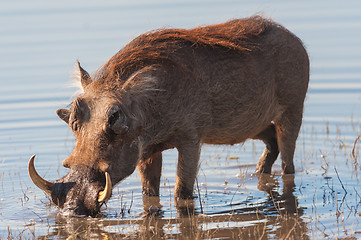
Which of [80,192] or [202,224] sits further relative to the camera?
[202,224]

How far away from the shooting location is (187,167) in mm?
6980

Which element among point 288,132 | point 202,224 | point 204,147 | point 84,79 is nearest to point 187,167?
point 202,224

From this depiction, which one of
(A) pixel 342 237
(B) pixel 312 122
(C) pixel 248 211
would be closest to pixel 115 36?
(B) pixel 312 122

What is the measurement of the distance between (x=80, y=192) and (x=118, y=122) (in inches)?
25.2

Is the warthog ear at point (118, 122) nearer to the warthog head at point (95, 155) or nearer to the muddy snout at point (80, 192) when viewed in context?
the warthog head at point (95, 155)

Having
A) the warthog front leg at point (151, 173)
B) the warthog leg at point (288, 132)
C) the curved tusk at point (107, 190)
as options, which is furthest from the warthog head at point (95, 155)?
the warthog leg at point (288, 132)

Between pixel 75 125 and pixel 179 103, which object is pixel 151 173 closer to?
pixel 179 103

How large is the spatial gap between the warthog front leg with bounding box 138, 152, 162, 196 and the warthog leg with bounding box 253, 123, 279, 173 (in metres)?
1.59

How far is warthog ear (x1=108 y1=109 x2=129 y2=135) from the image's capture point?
611cm

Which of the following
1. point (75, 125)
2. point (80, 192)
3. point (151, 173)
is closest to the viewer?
point (80, 192)

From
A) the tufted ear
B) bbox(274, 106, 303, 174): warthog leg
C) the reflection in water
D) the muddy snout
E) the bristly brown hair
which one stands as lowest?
the reflection in water

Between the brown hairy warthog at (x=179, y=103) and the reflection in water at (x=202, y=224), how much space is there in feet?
1.14

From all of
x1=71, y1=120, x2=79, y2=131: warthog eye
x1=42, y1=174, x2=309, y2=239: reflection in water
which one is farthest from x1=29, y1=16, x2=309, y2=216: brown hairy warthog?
x1=42, y1=174, x2=309, y2=239: reflection in water

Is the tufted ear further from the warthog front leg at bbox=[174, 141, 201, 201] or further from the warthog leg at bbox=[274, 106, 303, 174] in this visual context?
the warthog leg at bbox=[274, 106, 303, 174]
